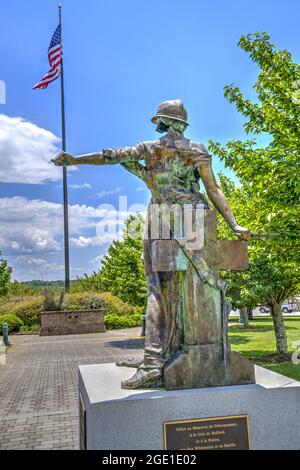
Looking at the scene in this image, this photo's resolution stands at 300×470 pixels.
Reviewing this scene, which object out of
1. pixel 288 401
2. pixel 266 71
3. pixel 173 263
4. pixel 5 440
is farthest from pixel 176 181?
pixel 266 71

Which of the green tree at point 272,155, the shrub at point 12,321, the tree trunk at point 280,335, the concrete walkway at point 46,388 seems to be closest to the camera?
the concrete walkway at point 46,388

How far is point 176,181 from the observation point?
13.8 ft

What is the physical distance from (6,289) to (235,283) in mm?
22964

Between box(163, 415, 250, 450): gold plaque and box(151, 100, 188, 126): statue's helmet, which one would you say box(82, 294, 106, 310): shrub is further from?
box(163, 415, 250, 450): gold plaque

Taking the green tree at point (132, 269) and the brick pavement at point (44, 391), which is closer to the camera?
the brick pavement at point (44, 391)

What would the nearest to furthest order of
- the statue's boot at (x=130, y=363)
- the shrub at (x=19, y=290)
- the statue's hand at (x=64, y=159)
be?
1. the statue's hand at (x=64, y=159)
2. the statue's boot at (x=130, y=363)
3. the shrub at (x=19, y=290)

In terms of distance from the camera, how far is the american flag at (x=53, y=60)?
2000cm

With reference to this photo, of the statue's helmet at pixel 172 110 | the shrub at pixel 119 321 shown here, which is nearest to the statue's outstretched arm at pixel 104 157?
the statue's helmet at pixel 172 110

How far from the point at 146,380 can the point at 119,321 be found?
23.1m

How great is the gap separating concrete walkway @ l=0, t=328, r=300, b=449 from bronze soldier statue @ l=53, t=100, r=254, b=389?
2.09 feet

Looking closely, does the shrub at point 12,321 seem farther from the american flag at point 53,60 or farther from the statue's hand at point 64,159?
the statue's hand at point 64,159

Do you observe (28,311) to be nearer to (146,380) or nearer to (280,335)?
(280,335)

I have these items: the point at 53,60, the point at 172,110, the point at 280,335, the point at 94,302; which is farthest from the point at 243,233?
the point at 94,302

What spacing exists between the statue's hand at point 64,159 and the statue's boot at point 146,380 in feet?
6.90
